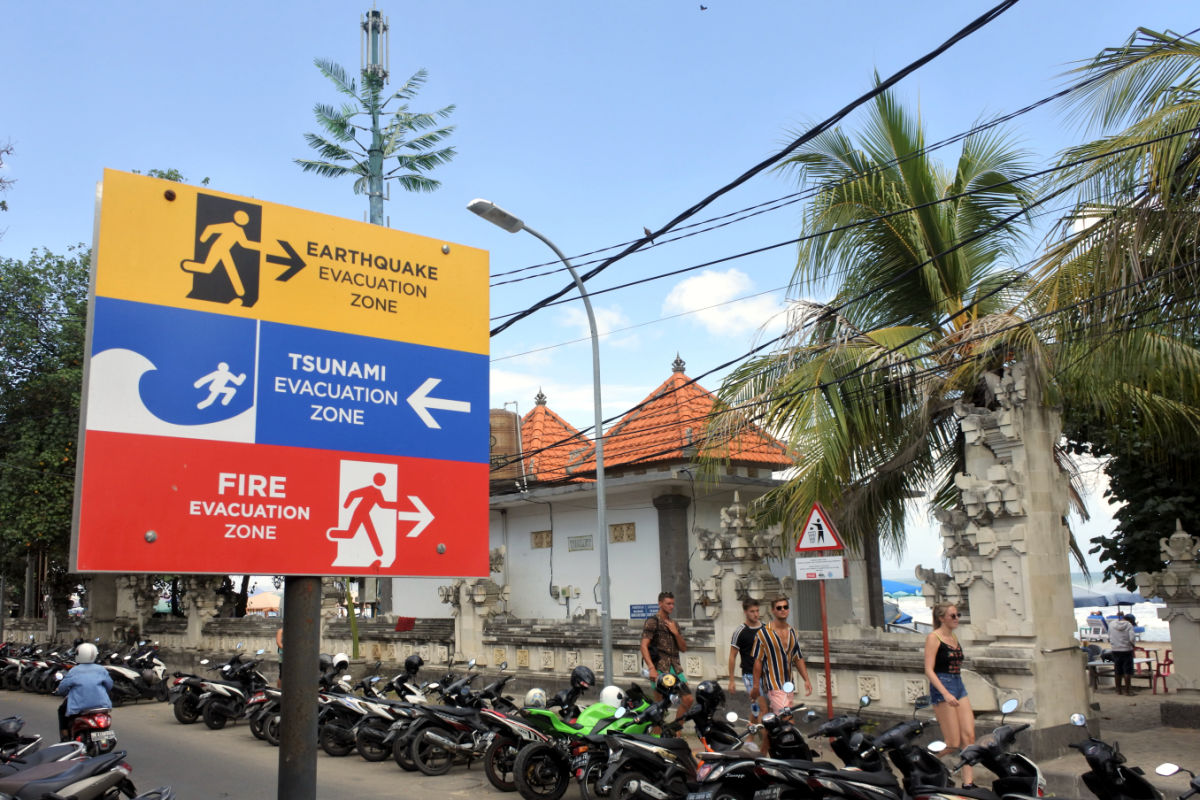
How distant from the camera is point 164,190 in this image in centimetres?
348

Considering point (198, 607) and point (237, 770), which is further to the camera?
point (198, 607)

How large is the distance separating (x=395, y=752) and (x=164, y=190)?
9.28 m

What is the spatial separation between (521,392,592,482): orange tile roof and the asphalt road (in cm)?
1094

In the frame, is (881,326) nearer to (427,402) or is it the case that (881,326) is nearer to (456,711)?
(456,711)

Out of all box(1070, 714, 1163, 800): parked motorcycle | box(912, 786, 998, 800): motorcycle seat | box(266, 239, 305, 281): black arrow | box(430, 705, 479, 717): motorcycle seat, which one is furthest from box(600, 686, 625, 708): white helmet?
box(266, 239, 305, 281): black arrow

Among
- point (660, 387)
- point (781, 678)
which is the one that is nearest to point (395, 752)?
point (781, 678)

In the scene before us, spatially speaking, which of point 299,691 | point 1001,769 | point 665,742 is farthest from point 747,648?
point 299,691

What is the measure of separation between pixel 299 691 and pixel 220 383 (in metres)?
1.20

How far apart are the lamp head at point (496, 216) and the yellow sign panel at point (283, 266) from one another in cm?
823

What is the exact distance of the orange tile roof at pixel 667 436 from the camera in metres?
21.6

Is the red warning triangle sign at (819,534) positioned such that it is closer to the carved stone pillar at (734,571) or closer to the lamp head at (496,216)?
the carved stone pillar at (734,571)

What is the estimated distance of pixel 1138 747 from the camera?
11094 mm

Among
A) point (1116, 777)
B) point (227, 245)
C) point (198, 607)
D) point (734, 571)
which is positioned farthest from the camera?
point (198, 607)

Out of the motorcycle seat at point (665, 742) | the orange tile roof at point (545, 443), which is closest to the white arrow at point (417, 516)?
the motorcycle seat at point (665, 742)
